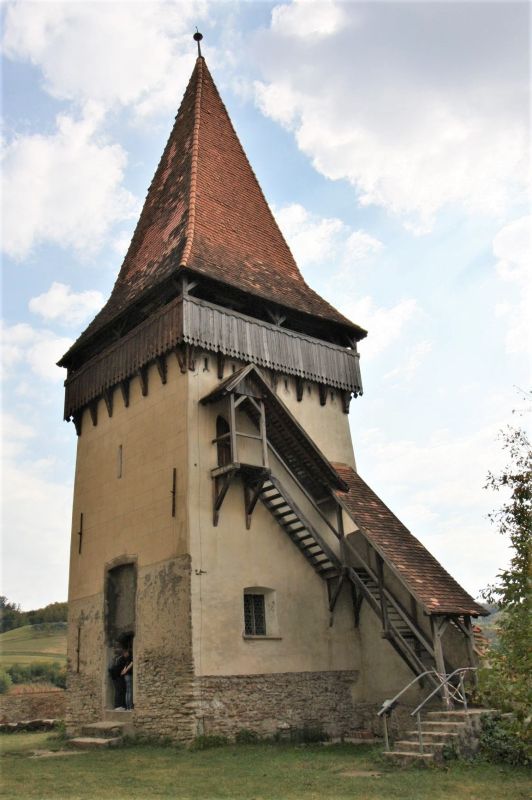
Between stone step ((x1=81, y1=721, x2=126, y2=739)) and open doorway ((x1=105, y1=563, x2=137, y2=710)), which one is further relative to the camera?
open doorway ((x1=105, y1=563, x2=137, y2=710))

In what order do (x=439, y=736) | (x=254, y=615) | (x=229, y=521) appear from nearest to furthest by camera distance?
(x=439, y=736)
(x=229, y=521)
(x=254, y=615)

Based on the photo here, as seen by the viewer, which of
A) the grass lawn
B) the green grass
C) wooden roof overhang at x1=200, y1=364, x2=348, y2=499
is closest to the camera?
the grass lawn

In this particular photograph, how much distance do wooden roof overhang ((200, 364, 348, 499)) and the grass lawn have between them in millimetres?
5936

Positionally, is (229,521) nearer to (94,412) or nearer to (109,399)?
(109,399)

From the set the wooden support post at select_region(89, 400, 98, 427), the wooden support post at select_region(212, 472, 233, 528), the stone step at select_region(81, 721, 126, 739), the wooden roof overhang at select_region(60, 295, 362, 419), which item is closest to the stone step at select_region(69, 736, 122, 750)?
the stone step at select_region(81, 721, 126, 739)

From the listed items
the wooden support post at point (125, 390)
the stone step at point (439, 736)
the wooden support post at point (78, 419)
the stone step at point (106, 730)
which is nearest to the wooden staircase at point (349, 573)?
the stone step at point (439, 736)

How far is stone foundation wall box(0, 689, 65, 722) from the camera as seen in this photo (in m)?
21.0

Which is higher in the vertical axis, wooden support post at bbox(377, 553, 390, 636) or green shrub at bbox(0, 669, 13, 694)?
wooden support post at bbox(377, 553, 390, 636)

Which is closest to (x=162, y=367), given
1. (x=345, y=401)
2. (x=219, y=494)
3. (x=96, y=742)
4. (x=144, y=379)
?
(x=144, y=379)

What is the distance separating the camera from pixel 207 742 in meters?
12.9

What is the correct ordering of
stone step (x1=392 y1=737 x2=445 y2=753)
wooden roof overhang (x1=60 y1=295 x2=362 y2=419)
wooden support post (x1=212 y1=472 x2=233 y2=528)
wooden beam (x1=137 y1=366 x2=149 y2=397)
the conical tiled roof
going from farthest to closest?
the conical tiled roof
wooden beam (x1=137 y1=366 x2=149 y2=397)
wooden roof overhang (x1=60 y1=295 x2=362 y2=419)
wooden support post (x1=212 y1=472 x2=233 y2=528)
stone step (x1=392 y1=737 x2=445 y2=753)

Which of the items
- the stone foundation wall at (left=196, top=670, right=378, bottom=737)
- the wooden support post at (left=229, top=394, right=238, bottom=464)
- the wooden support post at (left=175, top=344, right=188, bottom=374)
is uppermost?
the wooden support post at (left=175, top=344, right=188, bottom=374)

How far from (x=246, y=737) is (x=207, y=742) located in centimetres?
95

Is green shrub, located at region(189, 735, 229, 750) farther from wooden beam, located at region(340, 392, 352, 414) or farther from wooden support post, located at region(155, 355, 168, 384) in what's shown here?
wooden beam, located at region(340, 392, 352, 414)
